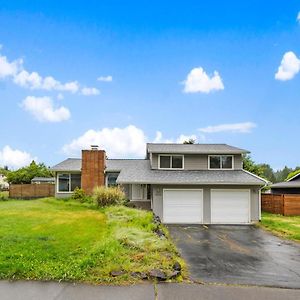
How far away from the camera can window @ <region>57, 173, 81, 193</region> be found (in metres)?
28.2

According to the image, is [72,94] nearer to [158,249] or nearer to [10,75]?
[10,75]

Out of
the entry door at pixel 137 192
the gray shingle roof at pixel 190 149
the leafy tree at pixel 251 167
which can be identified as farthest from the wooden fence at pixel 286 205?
the leafy tree at pixel 251 167

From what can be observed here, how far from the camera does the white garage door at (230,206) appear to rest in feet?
68.1

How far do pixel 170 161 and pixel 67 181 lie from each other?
999 cm

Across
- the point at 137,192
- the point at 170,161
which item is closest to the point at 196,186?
the point at 170,161

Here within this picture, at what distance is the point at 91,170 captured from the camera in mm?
27219

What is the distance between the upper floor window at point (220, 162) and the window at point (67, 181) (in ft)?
38.2

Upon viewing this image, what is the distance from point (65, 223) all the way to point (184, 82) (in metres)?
12.8

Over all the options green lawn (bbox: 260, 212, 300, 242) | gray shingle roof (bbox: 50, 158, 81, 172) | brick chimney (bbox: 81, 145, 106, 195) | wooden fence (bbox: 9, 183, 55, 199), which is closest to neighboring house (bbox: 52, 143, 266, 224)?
green lawn (bbox: 260, 212, 300, 242)

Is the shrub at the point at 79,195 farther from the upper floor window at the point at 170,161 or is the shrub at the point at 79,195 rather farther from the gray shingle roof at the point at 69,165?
the upper floor window at the point at 170,161

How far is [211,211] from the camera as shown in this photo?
819 inches

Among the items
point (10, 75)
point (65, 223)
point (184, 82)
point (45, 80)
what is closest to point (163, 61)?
point (184, 82)

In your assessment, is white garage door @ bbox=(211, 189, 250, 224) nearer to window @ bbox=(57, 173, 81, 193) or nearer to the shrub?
the shrub

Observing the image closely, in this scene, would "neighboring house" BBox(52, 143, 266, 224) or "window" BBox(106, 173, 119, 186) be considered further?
"window" BBox(106, 173, 119, 186)
